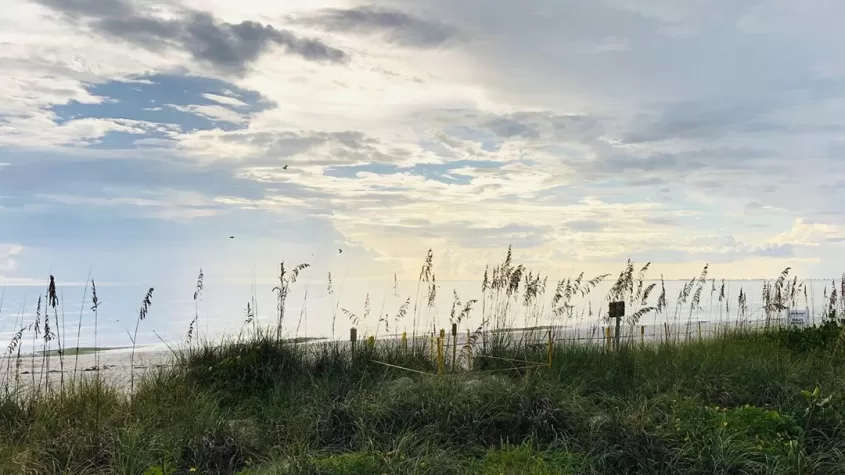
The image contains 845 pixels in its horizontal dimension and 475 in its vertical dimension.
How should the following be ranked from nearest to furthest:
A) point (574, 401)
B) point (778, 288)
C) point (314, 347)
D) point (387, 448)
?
point (387, 448) → point (574, 401) → point (314, 347) → point (778, 288)

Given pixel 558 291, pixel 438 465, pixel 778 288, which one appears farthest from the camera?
pixel 778 288

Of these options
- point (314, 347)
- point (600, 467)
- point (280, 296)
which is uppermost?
point (280, 296)

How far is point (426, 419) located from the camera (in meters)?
6.28

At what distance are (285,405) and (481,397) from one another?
2.09m

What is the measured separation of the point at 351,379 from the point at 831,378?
225 inches

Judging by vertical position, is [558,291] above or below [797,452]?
above

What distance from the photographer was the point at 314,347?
30.6ft

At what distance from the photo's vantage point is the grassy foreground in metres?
5.37

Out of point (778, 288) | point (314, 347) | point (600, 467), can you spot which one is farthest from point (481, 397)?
point (778, 288)

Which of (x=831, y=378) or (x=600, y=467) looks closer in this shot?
(x=600, y=467)

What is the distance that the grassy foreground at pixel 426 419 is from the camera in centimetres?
537

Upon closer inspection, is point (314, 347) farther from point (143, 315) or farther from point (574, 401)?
point (574, 401)

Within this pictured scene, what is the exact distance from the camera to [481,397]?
21.5 ft

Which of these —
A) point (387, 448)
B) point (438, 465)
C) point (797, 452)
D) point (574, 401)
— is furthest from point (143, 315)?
point (797, 452)
